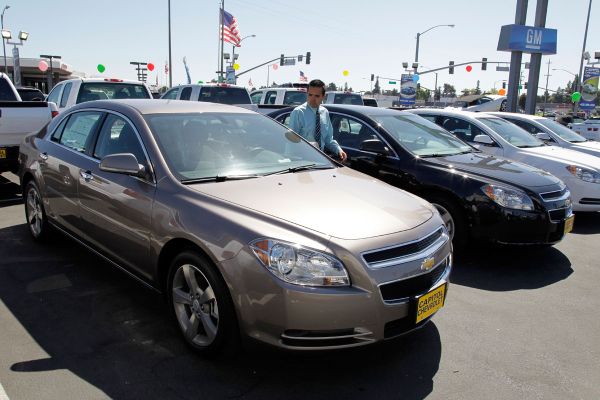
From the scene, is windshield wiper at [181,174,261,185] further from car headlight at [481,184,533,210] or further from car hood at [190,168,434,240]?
car headlight at [481,184,533,210]

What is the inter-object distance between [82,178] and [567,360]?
154 inches

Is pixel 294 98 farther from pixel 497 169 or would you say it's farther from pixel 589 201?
pixel 497 169

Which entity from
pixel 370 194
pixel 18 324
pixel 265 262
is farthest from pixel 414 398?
pixel 18 324

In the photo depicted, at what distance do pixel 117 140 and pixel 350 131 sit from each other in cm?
324

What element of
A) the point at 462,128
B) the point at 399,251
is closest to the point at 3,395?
the point at 399,251

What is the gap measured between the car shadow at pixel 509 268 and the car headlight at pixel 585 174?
192 centimetres

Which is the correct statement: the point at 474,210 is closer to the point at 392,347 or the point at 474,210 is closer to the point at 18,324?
the point at 392,347

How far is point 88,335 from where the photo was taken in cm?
335

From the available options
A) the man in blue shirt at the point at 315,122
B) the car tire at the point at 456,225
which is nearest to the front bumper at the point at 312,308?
the car tire at the point at 456,225

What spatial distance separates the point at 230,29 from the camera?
3197 cm

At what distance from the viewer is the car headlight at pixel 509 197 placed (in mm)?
4941

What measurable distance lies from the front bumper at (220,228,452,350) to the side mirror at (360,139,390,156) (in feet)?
9.97

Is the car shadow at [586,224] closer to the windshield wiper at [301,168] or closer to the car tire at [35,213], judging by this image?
the windshield wiper at [301,168]

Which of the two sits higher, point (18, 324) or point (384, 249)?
point (384, 249)
